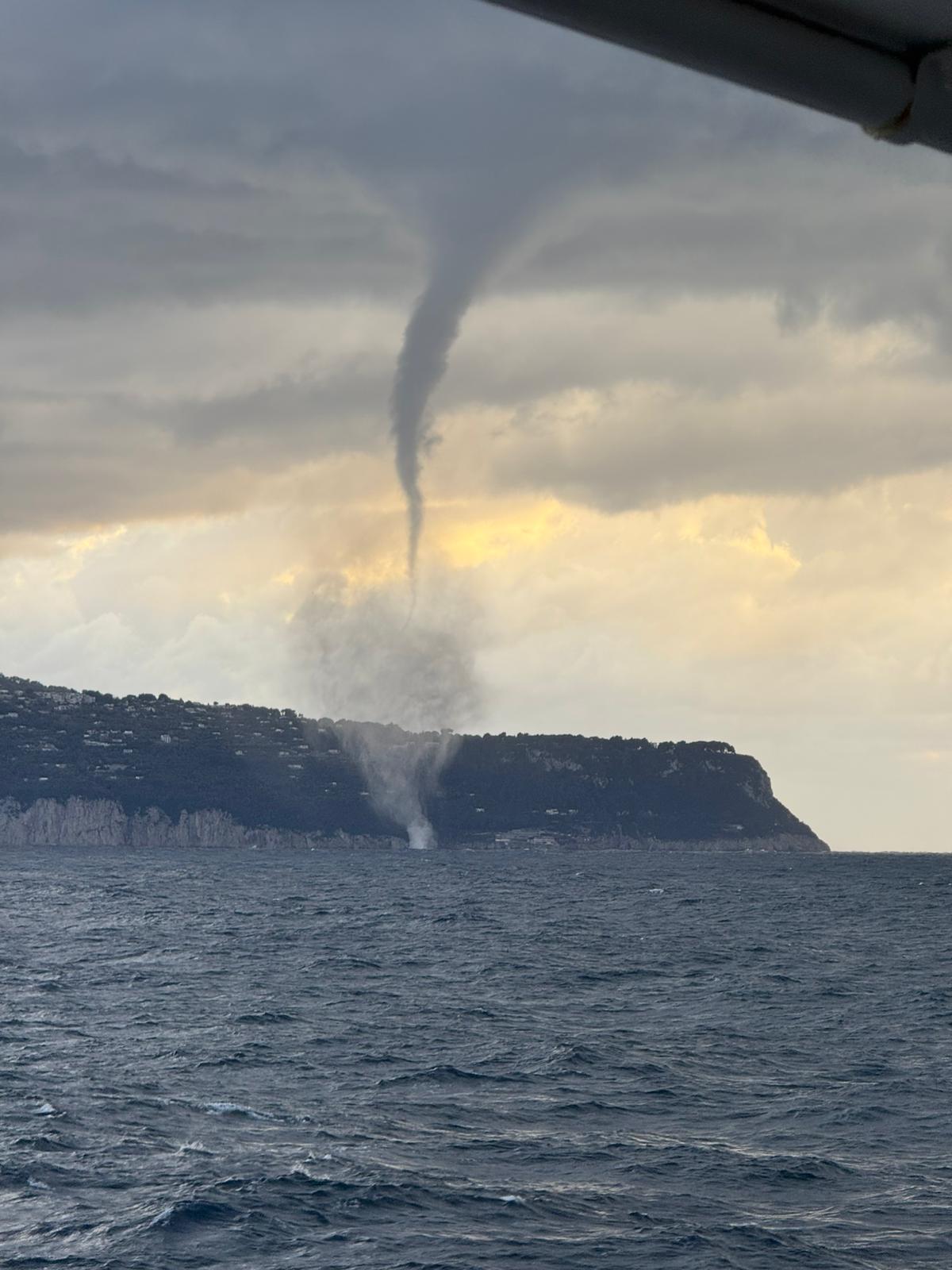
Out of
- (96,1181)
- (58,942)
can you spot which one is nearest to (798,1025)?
(96,1181)

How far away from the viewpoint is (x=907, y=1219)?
116ft

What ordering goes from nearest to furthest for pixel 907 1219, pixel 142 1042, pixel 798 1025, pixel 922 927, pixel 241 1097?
pixel 907 1219
pixel 241 1097
pixel 142 1042
pixel 798 1025
pixel 922 927

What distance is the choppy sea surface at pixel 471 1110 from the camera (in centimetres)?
3369

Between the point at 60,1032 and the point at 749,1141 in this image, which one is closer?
the point at 749,1141

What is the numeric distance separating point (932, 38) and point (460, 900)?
17087 centimetres

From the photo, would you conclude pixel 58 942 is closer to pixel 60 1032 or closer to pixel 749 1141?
pixel 60 1032

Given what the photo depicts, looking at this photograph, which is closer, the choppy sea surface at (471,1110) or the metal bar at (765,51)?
the metal bar at (765,51)

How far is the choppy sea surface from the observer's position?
33688 millimetres

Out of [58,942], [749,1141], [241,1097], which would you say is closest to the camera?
[749,1141]

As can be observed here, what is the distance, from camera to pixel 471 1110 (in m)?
46.4

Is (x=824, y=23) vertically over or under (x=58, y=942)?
over

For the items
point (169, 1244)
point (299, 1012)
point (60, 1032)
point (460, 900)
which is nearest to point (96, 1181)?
point (169, 1244)

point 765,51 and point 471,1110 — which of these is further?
point 471,1110

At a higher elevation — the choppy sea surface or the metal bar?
the metal bar
